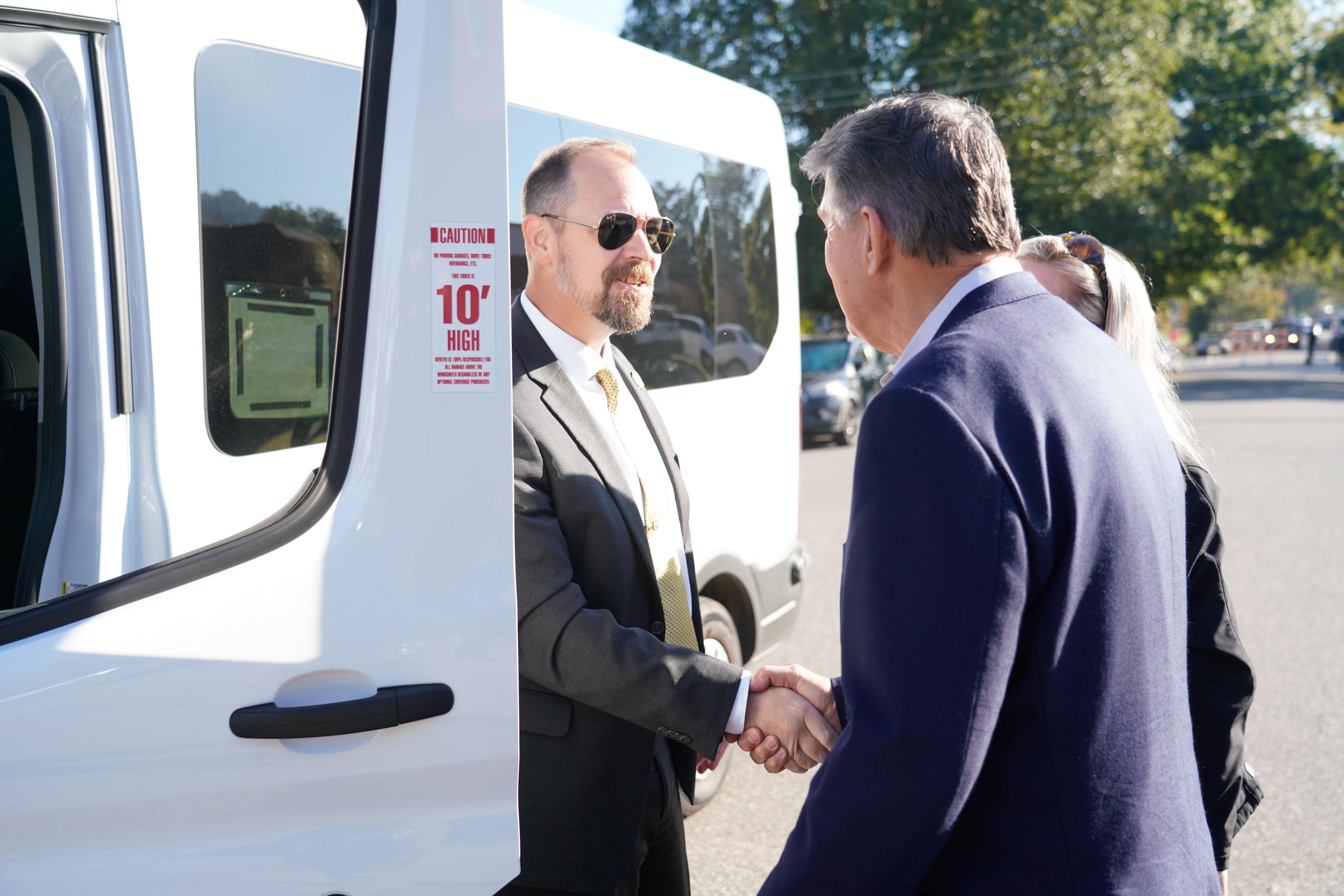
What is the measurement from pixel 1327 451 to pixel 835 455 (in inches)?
263

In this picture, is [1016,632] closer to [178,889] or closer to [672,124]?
[178,889]

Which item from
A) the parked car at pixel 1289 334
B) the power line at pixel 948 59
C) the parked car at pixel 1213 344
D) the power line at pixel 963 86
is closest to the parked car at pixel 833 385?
the power line at pixel 963 86

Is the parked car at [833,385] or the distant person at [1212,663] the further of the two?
the parked car at [833,385]

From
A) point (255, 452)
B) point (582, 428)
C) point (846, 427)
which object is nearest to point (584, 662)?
point (582, 428)

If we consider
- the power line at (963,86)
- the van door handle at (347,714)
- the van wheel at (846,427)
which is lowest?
the van wheel at (846,427)

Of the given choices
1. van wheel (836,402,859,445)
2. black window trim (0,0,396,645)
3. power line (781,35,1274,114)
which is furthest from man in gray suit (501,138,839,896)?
power line (781,35,1274,114)

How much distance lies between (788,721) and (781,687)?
0.25 feet

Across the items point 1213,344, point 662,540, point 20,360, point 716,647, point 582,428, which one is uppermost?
point 1213,344

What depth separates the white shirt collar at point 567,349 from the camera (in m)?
2.10

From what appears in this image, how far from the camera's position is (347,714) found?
1368 mm

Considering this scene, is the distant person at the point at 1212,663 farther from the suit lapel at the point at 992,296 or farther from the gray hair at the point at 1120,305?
the suit lapel at the point at 992,296

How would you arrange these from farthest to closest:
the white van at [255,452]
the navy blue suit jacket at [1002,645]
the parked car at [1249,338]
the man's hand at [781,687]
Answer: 1. the parked car at [1249,338]
2. the man's hand at [781,687]
3. the white van at [255,452]
4. the navy blue suit jacket at [1002,645]

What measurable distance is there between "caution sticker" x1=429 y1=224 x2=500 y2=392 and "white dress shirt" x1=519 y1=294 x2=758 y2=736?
1.99ft

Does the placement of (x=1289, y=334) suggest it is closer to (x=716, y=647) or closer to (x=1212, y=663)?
(x=716, y=647)
